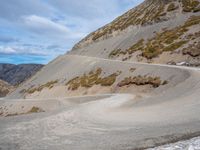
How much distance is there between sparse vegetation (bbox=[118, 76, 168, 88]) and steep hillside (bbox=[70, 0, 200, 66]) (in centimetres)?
963

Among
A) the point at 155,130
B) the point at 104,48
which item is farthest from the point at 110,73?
the point at 155,130

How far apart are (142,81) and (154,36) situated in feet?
116

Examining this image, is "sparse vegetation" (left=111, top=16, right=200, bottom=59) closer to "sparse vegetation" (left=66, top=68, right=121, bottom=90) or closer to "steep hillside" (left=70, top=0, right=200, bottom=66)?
"steep hillside" (left=70, top=0, right=200, bottom=66)

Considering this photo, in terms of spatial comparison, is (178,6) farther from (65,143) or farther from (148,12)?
(65,143)

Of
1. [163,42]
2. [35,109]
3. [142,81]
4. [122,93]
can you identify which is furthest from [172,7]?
[35,109]

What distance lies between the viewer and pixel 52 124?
25.1 m

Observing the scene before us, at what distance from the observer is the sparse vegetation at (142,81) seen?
47.7 meters

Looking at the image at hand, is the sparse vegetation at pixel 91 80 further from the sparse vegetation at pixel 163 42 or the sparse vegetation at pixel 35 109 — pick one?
the sparse vegetation at pixel 35 109

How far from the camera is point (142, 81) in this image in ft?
173

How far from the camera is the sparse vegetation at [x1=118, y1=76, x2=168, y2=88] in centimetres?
4772

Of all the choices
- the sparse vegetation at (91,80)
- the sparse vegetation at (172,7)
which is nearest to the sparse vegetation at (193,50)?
the sparse vegetation at (91,80)

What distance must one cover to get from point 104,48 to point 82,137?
8299 centimetres

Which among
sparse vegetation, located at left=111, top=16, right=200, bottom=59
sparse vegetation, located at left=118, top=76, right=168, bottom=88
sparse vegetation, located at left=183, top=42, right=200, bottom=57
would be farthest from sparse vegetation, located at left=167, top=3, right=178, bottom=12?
sparse vegetation, located at left=118, top=76, right=168, bottom=88

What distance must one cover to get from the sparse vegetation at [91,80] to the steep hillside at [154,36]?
30.4ft
